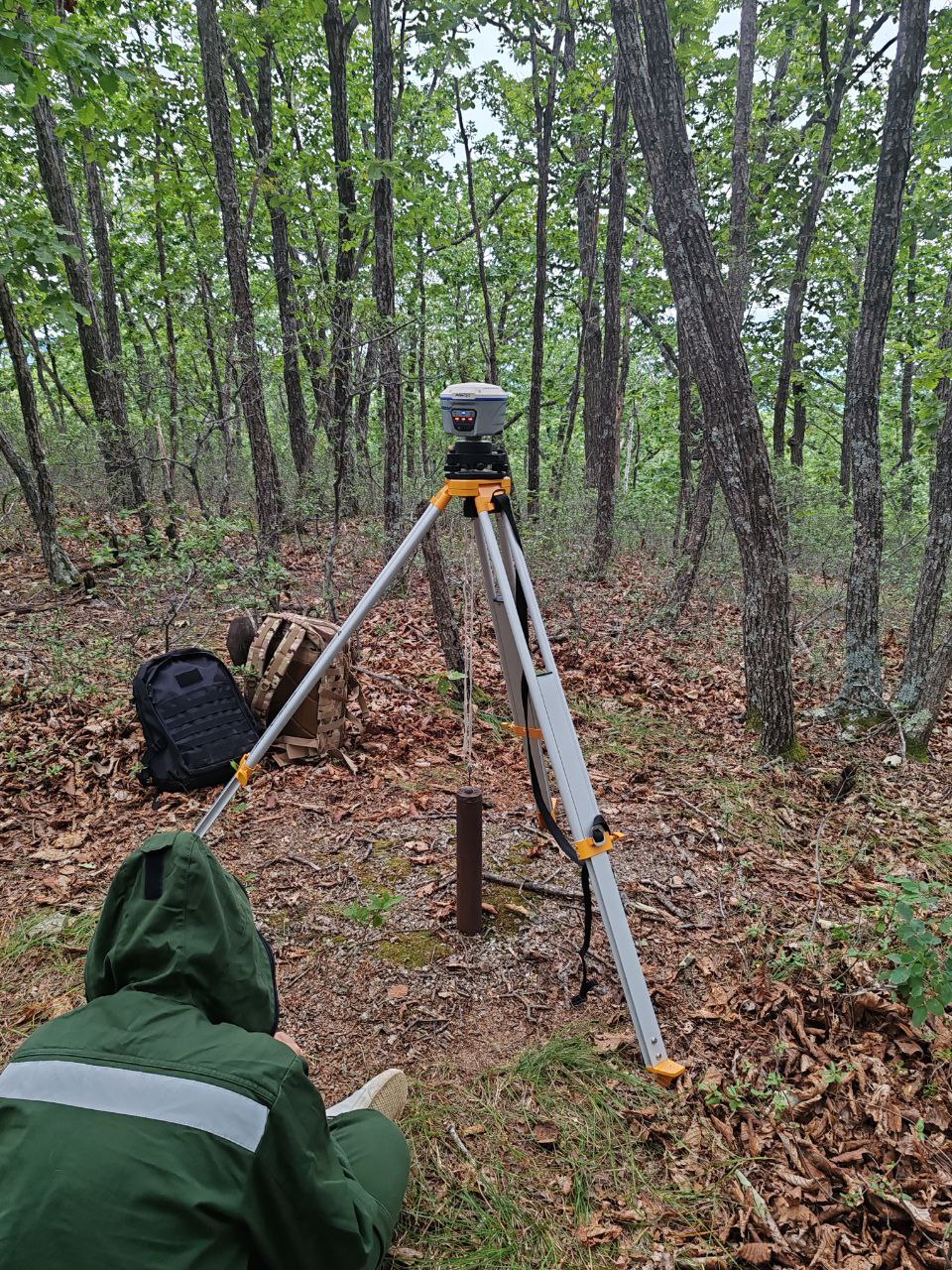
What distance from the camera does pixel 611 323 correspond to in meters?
9.45

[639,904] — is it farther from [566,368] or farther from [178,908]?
[566,368]

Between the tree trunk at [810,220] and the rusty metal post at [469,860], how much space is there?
9.65 m

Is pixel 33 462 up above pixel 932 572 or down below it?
above

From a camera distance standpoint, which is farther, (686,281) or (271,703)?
(271,703)

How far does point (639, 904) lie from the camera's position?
337 centimetres

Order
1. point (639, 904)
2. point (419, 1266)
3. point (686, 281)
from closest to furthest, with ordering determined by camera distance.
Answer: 1. point (419, 1266)
2. point (639, 904)
3. point (686, 281)

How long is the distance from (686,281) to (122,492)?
783 centimetres

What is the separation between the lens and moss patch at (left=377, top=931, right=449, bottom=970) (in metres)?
3.07

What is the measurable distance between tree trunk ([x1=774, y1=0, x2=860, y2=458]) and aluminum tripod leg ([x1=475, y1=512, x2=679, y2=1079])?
30.5 ft

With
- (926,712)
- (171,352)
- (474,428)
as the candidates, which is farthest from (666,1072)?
(171,352)

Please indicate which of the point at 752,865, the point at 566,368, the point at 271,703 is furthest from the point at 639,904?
the point at 566,368

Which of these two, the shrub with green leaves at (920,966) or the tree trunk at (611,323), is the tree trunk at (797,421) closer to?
the tree trunk at (611,323)

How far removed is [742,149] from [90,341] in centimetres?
835

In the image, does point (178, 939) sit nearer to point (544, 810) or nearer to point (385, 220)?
point (544, 810)
